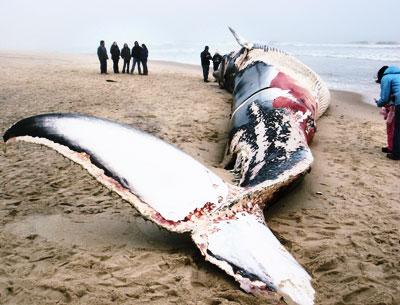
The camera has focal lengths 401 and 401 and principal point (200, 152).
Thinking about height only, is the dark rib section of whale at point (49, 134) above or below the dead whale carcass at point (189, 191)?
above

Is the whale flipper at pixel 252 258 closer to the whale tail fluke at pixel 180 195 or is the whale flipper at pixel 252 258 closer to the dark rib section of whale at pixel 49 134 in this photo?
the whale tail fluke at pixel 180 195

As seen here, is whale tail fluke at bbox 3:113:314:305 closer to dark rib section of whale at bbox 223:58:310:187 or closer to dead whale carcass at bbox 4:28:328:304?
dead whale carcass at bbox 4:28:328:304

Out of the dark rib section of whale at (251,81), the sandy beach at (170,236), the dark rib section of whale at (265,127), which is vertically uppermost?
the dark rib section of whale at (251,81)

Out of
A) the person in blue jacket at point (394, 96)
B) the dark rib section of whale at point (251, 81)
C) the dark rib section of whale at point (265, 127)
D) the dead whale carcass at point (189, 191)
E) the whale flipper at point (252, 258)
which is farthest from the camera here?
the dark rib section of whale at point (251, 81)

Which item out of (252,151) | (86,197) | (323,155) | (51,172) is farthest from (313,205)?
(51,172)

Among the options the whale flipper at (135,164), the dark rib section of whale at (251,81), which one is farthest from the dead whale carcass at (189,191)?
the dark rib section of whale at (251,81)

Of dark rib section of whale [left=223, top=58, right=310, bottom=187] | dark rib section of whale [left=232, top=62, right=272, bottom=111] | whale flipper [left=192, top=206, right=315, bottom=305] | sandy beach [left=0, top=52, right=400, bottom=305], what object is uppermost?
dark rib section of whale [left=232, top=62, right=272, bottom=111]

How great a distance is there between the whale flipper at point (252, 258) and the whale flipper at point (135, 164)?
0.68ft

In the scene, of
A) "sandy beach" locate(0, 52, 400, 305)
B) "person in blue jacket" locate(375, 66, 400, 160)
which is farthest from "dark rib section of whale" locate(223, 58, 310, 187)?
"person in blue jacket" locate(375, 66, 400, 160)

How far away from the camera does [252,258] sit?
2713 millimetres

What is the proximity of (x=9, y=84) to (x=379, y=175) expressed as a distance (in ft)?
37.2

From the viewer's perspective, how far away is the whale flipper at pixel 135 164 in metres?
2.89

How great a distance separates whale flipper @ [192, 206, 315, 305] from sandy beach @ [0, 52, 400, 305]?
0.13m

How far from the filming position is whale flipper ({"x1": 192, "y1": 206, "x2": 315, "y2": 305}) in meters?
2.61
